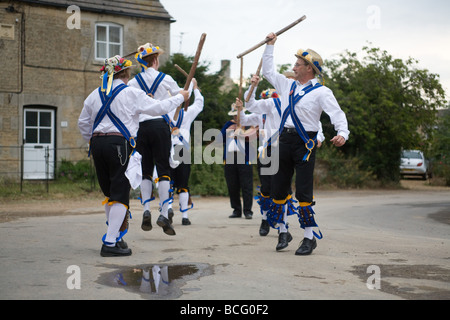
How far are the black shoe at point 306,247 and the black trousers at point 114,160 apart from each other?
206 cm

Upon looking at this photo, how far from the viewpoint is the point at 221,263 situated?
611cm

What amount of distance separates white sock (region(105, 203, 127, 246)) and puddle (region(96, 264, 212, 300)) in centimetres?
81

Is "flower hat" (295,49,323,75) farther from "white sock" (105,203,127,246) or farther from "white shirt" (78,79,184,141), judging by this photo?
"white sock" (105,203,127,246)

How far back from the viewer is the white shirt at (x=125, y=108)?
6.58 m

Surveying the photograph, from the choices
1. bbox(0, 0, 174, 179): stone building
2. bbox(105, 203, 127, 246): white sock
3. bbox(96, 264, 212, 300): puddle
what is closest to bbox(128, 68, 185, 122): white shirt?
bbox(105, 203, 127, 246): white sock

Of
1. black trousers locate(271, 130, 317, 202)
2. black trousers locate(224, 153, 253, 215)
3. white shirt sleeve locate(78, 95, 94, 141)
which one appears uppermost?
white shirt sleeve locate(78, 95, 94, 141)

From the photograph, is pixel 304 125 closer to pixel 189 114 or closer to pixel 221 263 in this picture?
pixel 221 263

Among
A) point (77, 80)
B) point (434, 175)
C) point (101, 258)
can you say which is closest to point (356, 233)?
point (101, 258)

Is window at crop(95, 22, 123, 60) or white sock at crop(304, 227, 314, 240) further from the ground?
window at crop(95, 22, 123, 60)

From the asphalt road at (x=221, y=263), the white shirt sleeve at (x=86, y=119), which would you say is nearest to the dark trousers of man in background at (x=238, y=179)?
the asphalt road at (x=221, y=263)

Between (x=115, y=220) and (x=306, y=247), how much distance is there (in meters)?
→ 2.22

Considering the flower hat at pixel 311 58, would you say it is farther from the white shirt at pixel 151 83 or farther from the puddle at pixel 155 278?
the puddle at pixel 155 278

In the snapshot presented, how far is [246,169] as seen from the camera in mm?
12055

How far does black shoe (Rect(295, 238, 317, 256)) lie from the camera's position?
6.84 metres
